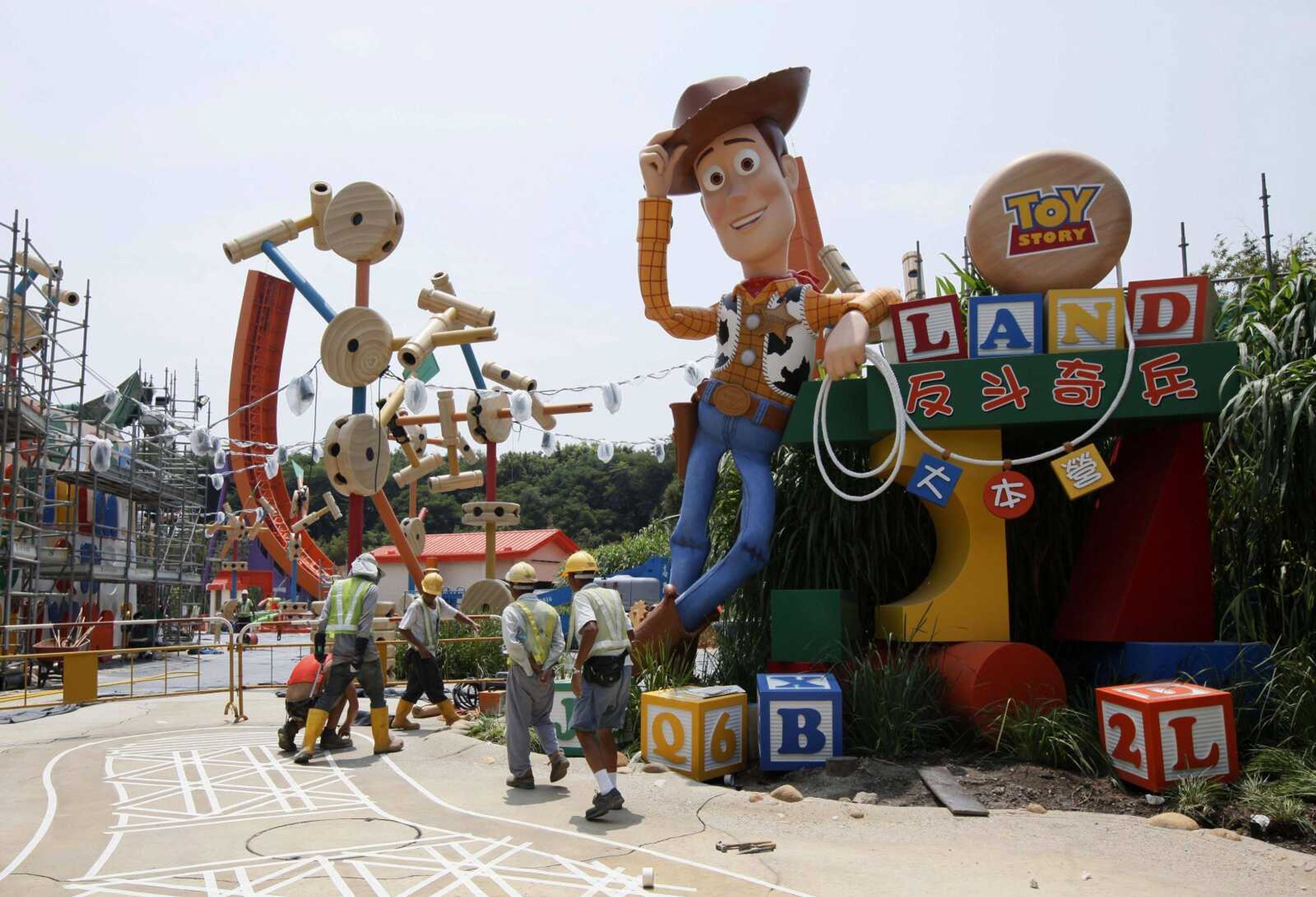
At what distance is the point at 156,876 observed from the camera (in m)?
5.02

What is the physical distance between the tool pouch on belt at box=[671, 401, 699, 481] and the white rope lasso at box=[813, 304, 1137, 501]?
5.08 ft

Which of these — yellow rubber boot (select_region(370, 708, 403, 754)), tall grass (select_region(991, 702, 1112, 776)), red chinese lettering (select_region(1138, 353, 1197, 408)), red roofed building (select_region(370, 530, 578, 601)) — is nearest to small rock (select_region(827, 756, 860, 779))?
tall grass (select_region(991, 702, 1112, 776))

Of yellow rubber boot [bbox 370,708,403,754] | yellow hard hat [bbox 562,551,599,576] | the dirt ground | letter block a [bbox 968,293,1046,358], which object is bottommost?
the dirt ground

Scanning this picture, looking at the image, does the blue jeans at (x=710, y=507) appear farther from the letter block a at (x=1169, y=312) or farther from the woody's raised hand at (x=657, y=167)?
the letter block a at (x=1169, y=312)

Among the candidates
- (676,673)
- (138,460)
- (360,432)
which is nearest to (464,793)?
(676,673)

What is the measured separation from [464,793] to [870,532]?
457 centimetres

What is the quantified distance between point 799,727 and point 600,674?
178 centimetres

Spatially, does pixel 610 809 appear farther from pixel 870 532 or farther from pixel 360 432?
pixel 360 432

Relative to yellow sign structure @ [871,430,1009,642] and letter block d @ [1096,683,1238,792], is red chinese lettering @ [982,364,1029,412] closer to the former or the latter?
yellow sign structure @ [871,430,1009,642]

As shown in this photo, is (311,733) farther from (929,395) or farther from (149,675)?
(149,675)

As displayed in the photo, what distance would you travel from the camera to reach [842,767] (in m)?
7.16

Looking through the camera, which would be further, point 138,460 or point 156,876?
point 138,460

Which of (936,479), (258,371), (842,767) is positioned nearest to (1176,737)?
(842,767)

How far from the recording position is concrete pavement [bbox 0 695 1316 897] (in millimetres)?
4824
